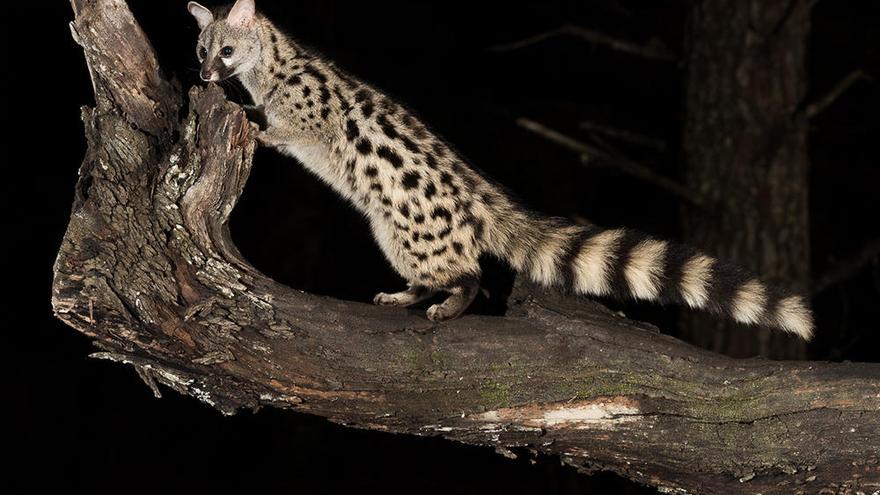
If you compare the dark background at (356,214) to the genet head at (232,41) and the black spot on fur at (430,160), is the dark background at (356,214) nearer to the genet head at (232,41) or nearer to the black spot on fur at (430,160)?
the genet head at (232,41)

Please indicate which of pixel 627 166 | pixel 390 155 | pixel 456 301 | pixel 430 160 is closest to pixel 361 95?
pixel 390 155

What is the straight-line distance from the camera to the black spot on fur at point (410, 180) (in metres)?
4.50

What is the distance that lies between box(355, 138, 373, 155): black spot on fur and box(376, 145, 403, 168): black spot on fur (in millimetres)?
44

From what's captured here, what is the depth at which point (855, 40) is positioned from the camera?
7.78m

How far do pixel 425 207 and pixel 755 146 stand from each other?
2.16 meters

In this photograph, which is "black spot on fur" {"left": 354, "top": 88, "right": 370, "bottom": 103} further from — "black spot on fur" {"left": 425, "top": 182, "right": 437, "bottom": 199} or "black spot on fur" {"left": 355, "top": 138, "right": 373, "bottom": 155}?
"black spot on fur" {"left": 425, "top": 182, "right": 437, "bottom": 199}

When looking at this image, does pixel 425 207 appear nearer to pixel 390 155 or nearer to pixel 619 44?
pixel 390 155

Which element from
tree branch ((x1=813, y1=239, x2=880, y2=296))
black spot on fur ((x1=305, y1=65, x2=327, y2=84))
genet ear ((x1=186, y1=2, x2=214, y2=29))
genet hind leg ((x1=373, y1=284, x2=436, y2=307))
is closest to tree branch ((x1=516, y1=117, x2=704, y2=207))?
tree branch ((x1=813, y1=239, x2=880, y2=296))

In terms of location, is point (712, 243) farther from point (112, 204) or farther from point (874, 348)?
point (112, 204)

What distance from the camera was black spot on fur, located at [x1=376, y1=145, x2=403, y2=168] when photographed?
4.56 meters

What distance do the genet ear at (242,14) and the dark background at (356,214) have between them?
1.64 meters

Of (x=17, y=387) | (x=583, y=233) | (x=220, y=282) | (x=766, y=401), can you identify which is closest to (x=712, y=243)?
(x=583, y=233)

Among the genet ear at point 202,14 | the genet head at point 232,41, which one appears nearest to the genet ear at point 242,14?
the genet head at point 232,41

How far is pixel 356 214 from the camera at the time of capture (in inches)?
294
